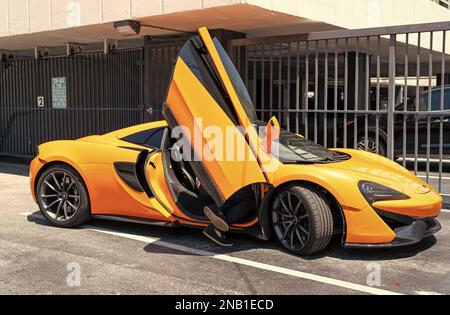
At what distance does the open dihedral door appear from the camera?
4.67 metres

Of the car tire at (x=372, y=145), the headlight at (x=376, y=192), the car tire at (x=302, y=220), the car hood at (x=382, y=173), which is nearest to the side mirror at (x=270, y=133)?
the car tire at (x=302, y=220)

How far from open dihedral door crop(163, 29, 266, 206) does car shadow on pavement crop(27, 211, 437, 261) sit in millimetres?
650

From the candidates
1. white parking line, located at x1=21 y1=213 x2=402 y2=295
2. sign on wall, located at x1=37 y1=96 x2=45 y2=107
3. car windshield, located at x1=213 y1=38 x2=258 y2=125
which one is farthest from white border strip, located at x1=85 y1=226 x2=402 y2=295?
sign on wall, located at x1=37 y1=96 x2=45 y2=107

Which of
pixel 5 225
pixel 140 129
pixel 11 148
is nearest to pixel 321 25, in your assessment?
pixel 140 129

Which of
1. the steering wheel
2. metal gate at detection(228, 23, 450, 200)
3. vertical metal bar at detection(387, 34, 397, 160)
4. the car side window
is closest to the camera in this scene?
the steering wheel

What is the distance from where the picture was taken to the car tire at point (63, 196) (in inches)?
230

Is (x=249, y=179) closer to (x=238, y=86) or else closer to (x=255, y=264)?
(x=255, y=264)

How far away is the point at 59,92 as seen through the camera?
13.5 metres

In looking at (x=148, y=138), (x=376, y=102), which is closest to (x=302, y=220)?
(x=148, y=138)

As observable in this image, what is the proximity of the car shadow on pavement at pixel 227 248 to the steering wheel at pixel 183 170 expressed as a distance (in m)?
0.60

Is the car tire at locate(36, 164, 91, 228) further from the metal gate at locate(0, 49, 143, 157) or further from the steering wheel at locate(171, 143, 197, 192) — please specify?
the metal gate at locate(0, 49, 143, 157)

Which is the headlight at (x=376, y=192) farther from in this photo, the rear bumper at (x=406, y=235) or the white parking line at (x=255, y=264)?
the white parking line at (x=255, y=264)
